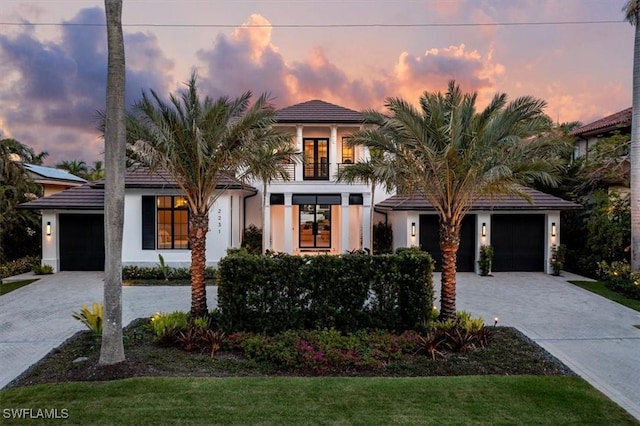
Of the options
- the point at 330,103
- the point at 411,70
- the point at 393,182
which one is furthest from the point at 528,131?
the point at 330,103

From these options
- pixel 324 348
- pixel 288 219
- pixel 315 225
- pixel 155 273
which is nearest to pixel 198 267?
pixel 324 348

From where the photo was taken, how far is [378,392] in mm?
5082

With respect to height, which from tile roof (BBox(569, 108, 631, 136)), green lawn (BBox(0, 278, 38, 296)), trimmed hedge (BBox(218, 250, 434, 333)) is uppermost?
tile roof (BBox(569, 108, 631, 136))

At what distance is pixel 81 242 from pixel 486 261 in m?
17.5

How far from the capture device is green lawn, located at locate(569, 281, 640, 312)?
10722 mm

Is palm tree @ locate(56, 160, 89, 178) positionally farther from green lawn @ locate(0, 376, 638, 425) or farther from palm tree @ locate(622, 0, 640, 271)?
palm tree @ locate(622, 0, 640, 271)

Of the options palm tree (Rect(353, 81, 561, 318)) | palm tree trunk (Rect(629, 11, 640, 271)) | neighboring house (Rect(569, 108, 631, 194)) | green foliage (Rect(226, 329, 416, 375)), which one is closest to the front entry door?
neighboring house (Rect(569, 108, 631, 194))

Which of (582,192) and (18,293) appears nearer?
(18,293)

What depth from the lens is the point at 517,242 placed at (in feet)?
51.5

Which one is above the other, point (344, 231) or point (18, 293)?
point (344, 231)

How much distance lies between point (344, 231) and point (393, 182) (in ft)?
→ 32.9

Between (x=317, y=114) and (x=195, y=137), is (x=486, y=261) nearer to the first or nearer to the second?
(x=317, y=114)

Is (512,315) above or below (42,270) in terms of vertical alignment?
below

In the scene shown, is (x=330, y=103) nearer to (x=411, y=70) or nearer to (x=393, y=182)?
(x=411, y=70)
